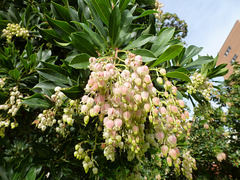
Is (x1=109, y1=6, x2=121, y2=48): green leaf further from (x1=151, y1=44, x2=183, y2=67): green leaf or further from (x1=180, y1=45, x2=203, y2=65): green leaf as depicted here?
(x1=180, y1=45, x2=203, y2=65): green leaf

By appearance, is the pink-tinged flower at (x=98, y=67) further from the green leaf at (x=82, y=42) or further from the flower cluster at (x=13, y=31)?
the flower cluster at (x=13, y=31)

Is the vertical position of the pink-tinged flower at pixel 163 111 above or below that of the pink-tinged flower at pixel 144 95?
below

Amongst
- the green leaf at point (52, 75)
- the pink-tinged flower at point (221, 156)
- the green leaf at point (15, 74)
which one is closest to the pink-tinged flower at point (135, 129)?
the green leaf at point (52, 75)

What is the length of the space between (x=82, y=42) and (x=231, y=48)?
2384cm

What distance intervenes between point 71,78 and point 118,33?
1.59 feet

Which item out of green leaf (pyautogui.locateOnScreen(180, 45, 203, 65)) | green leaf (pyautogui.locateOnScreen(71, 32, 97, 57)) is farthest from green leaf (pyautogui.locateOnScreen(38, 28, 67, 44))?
green leaf (pyautogui.locateOnScreen(180, 45, 203, 65))

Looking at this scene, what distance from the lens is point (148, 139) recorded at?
99cm

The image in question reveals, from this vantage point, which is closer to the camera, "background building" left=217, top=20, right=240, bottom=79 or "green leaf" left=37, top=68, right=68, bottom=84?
"green leaf" left=37, top=68, right=68, bottom=84

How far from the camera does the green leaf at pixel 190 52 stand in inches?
56.9

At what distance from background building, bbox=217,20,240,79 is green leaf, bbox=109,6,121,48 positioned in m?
20.1

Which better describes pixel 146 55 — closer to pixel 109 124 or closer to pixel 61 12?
pixel 109 124

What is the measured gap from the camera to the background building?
59.9ft

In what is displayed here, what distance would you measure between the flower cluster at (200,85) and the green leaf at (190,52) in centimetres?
27

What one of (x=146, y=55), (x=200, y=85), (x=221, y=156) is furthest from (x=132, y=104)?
(x=221, y=156)
